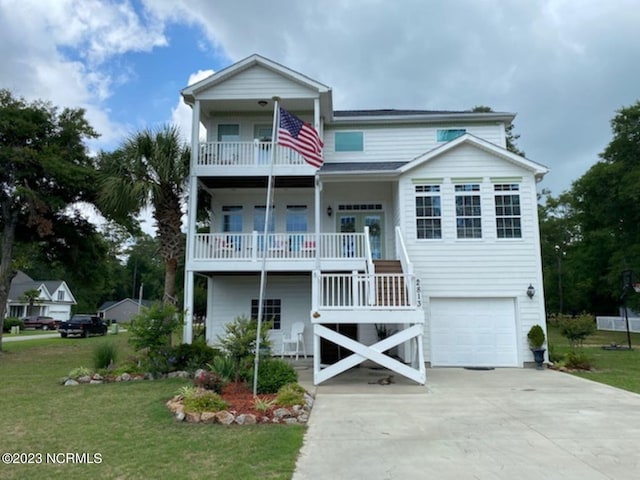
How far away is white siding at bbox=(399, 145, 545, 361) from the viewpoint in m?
12.9

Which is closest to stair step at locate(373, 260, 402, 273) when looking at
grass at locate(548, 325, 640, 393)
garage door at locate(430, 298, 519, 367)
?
garage door at locate(430, 298, 519, 367)

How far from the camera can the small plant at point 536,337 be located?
12.3 meters

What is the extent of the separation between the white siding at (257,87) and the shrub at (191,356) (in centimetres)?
848

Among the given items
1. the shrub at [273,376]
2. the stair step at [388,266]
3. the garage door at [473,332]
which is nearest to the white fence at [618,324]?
the garage door at [473,332]

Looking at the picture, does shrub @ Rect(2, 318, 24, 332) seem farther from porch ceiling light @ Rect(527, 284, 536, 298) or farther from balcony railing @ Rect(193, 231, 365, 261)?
porch ceiling light @ Rect(527, 284, 536, 298)

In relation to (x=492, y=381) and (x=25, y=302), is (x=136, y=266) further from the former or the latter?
(x=492, y=381)

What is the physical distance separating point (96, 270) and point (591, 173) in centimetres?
3243

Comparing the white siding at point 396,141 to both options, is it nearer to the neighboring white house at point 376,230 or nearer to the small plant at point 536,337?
the neighboring white house at point 376,230

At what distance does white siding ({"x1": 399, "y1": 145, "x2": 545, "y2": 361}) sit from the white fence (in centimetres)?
2144

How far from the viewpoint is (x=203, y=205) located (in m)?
16.7

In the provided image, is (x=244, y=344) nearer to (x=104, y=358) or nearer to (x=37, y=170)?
(x=104, y=358)

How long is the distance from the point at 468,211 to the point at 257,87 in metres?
8.37

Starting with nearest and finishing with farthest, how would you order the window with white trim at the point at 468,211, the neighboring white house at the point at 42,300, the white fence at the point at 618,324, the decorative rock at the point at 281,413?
the decorative rock at the point at 281,413 < the window with white trim at the point at 468,211 < the white fence at the point at 618,324 < the neighboring white house at the point at 42,300

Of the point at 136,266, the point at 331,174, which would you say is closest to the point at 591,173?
the point at 331,174
